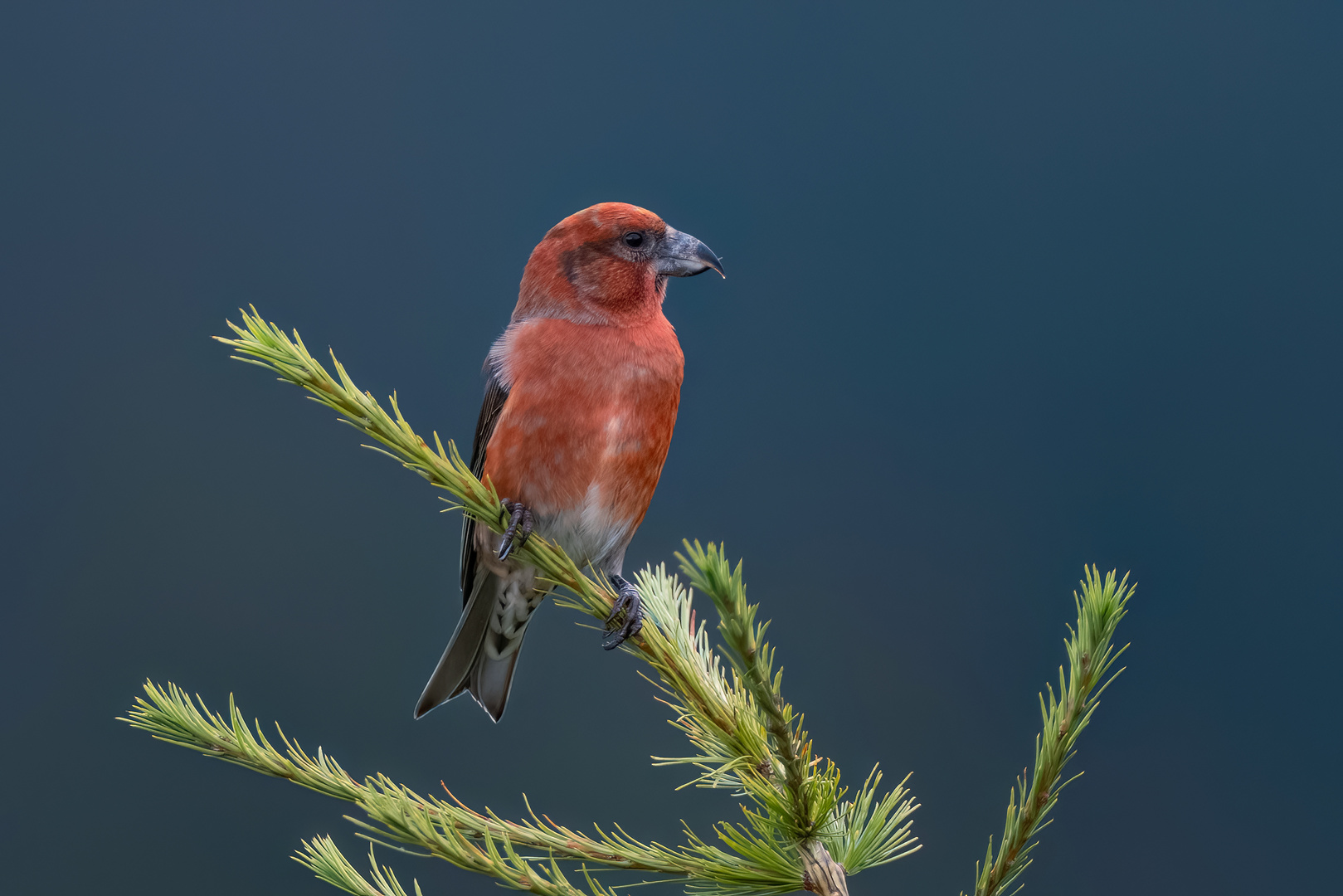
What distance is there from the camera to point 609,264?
7.01 ft

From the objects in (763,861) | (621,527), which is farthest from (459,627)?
(763,861)

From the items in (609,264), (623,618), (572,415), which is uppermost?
(609,264)

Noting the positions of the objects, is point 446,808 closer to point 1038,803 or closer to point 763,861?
point 763,861

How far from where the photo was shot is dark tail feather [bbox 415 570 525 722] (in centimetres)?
210

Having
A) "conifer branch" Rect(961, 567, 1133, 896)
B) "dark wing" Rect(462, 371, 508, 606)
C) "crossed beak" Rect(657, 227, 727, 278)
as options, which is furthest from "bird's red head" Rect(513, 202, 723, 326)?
"conifer branch" Rect(961, 567, 1133, 896)

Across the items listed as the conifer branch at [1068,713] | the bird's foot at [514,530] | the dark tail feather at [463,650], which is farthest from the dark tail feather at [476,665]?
the conifer branch at [1068,713]

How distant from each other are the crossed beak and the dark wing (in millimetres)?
468

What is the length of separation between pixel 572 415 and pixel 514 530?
1.22ft

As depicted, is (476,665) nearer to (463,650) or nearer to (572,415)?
(463,650)

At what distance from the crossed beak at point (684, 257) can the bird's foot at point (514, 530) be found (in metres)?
0.69

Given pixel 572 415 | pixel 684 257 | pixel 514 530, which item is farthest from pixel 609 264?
pixel 514 530

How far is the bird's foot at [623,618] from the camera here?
150 cm

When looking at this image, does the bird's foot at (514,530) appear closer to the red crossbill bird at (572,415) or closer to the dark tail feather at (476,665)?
the red crossbill bird at (572,415)

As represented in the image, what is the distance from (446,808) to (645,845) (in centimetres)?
29
